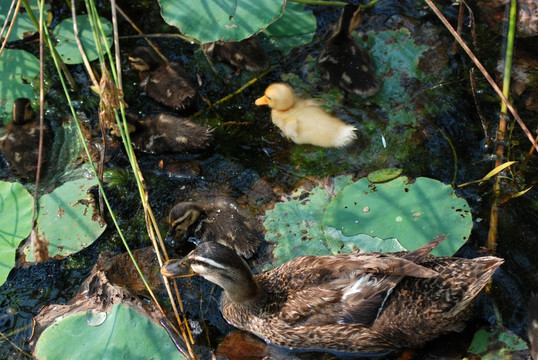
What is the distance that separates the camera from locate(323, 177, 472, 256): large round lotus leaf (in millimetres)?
2701

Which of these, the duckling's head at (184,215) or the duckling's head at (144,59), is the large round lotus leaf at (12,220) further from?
the duckling's head at (144,59)

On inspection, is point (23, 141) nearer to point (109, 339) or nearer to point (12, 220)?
point (12, 220)

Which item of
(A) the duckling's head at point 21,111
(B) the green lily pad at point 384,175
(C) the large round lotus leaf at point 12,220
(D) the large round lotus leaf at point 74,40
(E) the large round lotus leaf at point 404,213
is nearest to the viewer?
(E) the large round lotus leaf at point 404,213

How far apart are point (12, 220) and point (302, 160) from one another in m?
1.55

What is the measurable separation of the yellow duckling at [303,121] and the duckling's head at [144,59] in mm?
708

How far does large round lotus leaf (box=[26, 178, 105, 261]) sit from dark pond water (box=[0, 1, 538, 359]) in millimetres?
65

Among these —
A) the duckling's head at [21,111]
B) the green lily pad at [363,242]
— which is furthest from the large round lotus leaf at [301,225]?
the duckling's head at [21,111]

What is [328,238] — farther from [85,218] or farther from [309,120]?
[85,218]

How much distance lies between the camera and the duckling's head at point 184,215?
2.91m

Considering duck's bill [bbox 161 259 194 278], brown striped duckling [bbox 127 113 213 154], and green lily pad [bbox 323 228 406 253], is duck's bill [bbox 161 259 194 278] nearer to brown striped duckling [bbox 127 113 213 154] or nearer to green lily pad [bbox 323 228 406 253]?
green lily pad [bbox 323 228 406 253]

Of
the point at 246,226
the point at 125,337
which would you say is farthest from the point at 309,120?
the point at 125,337

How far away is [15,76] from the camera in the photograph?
11.9 feet

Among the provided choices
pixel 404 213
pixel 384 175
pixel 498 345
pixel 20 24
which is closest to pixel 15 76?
pixel 20 24

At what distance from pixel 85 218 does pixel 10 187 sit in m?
0.43
